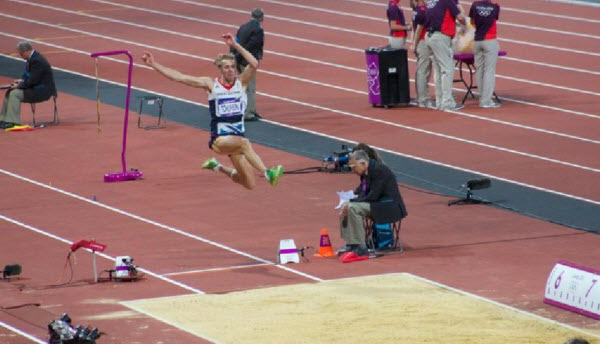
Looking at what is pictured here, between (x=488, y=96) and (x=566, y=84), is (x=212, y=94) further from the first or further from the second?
(x=566, y=84)

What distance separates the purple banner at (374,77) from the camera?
25.4 meters

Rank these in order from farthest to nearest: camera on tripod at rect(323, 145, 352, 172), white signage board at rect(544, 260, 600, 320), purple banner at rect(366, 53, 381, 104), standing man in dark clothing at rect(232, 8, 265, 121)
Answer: purple banner at rect(366, 53, 381, 104) → standing man in dark clothing at rect(232, 8, 265, 121) → camera on tripod at rect(323, 145, 352, 172) → white signage board at rect(544, 260, 600, 320)

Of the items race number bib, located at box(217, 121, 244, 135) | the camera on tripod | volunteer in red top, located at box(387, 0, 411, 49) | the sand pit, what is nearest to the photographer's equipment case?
volunteer in red top, located at box(387, 0, 411, 49)

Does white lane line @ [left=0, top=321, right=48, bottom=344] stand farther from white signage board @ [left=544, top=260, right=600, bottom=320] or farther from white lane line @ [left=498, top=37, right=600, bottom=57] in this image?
white lane line @ [left=498, top=37, right=600, bottom=57]

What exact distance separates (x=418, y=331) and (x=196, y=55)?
18.9m

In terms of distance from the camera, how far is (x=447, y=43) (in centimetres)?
2484

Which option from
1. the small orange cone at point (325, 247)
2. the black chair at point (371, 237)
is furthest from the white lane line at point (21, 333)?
the black chair at point (371, 237)

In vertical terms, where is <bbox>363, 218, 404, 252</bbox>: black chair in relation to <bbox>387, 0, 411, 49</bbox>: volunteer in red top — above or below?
below

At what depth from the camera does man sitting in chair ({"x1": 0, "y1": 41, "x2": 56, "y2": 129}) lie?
24312 millimetres

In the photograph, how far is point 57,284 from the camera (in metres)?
15.3

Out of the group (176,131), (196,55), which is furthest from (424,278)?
(196,55)

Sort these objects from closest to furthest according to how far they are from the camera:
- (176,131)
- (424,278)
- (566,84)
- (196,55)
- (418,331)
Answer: (418,331), (424,278), (176,131), (566,84), (196,55)

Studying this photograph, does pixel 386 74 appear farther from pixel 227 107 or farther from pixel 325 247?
pixel 227 107

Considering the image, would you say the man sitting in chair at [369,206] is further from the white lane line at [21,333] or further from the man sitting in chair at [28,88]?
the man sitting in chair at [28,88]
